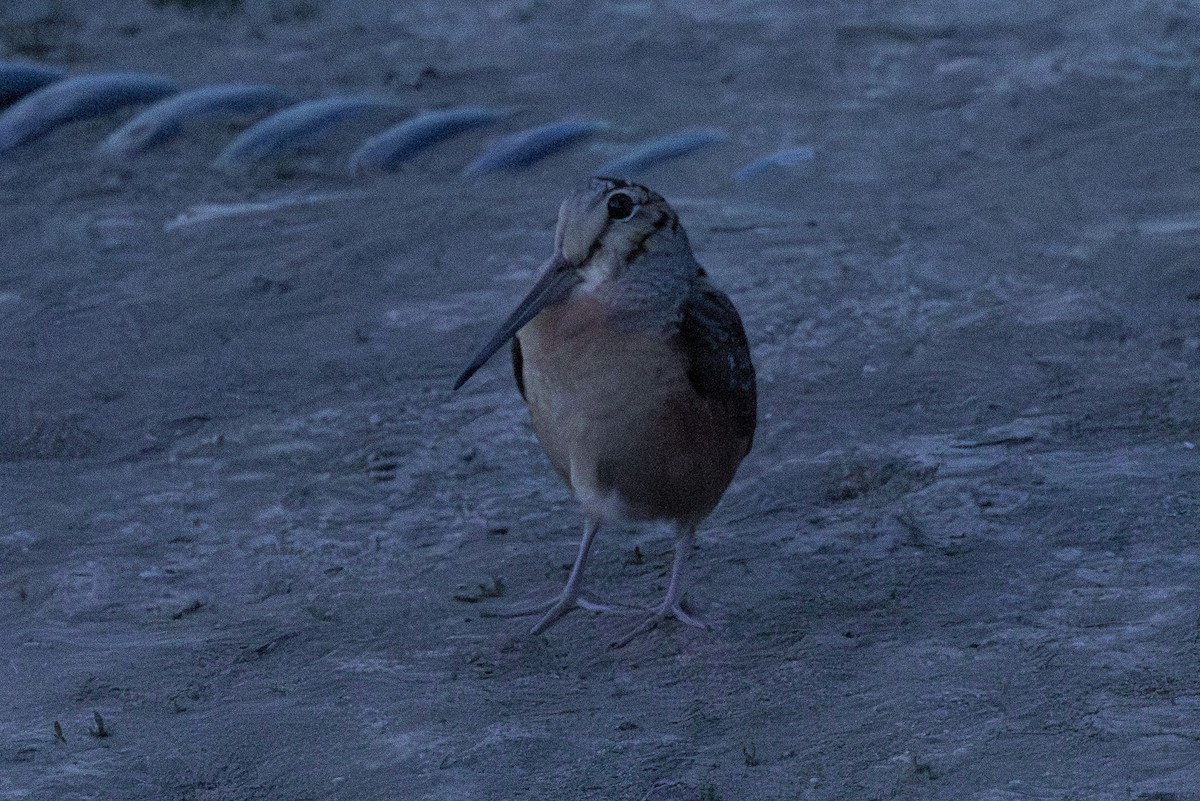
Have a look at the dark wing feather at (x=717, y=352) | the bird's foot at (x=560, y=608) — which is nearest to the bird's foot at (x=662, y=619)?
A: the bird's foot at (x=560, y=608)

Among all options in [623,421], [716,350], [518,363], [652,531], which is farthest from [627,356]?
[652,531]

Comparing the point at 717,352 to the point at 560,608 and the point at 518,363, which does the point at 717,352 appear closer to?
the point at 518,363

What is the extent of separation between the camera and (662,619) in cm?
454

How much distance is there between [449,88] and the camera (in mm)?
9523

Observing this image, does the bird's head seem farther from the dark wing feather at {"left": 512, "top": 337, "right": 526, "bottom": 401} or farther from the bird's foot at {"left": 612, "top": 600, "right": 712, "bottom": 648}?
the bird's foot at {"left": 612, "top": 600, "right": 712, "bottom": 648}

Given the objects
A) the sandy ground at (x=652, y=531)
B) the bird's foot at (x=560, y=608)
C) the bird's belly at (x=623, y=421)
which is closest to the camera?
the sandy ground at (x=652, y=531)

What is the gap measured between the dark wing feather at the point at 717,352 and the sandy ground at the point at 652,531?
61cm

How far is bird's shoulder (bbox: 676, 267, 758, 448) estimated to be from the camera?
4203 mm

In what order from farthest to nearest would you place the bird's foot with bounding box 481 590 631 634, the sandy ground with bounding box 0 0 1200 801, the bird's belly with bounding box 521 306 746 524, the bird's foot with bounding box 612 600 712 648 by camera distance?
the bird's foot with bounding box 481 590 631 634 < the bird's foot with bounding box 612 600 712 648 < the bird's belly with bounding box 521 306 746 524 < the sandy ground with bounding box 0 0 1200 801

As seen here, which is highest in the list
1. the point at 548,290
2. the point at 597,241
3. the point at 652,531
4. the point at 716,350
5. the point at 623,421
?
the point at 597,241

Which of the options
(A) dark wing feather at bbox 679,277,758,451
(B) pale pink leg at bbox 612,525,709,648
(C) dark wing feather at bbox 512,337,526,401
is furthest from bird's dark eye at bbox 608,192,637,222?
(B) pale pink leg at bbox 612,525,709,648

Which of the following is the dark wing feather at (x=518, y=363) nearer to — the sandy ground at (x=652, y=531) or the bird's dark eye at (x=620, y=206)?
the bird's dark eye at (x=620, y=206)

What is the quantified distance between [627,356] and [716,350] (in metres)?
0.28

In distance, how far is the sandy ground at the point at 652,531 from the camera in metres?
3.90
